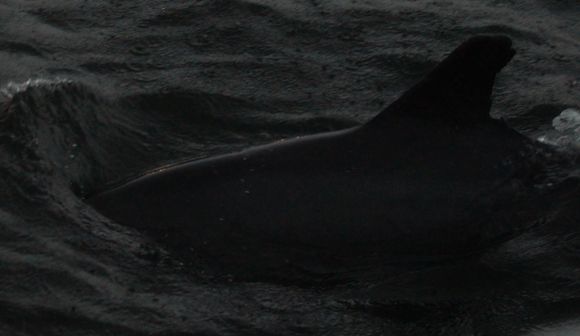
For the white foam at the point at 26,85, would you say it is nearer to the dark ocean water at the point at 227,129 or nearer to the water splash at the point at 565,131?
the dark ocean water at the point at 227,129

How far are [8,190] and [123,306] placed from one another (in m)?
1.20

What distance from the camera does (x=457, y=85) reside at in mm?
5922

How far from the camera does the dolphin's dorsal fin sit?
5.84 meters

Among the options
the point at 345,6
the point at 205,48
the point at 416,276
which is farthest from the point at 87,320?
the point at 345,6

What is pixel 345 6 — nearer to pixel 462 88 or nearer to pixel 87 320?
pixel 462 88

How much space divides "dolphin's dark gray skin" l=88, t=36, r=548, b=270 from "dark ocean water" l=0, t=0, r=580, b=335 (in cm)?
12

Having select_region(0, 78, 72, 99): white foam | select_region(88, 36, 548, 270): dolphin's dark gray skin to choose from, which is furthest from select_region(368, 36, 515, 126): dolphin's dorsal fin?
select_region(0, 78, 72, 99): white foam

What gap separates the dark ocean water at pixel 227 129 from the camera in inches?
220

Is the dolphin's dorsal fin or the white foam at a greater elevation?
the dolphin's dorsal fin

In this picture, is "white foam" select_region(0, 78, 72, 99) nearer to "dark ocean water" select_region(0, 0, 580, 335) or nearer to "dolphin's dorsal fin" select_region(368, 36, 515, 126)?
"dark ocean water" select_region(0, 0, 580, 335)

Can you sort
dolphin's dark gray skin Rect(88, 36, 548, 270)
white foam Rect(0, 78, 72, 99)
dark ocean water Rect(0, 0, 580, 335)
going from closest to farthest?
dark ocean water Rect(0, 0, 580, 335) < dolphin's dark gray skin Rect(88, 36, 548, 270) < white foam Rect(0, 78, 72, 99)

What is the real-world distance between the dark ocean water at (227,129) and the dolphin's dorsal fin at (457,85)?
64 cm

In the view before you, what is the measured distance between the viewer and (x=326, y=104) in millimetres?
7727

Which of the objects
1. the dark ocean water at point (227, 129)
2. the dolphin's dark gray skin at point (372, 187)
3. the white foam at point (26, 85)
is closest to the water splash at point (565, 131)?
the dark ocean water at point (227, 129)
